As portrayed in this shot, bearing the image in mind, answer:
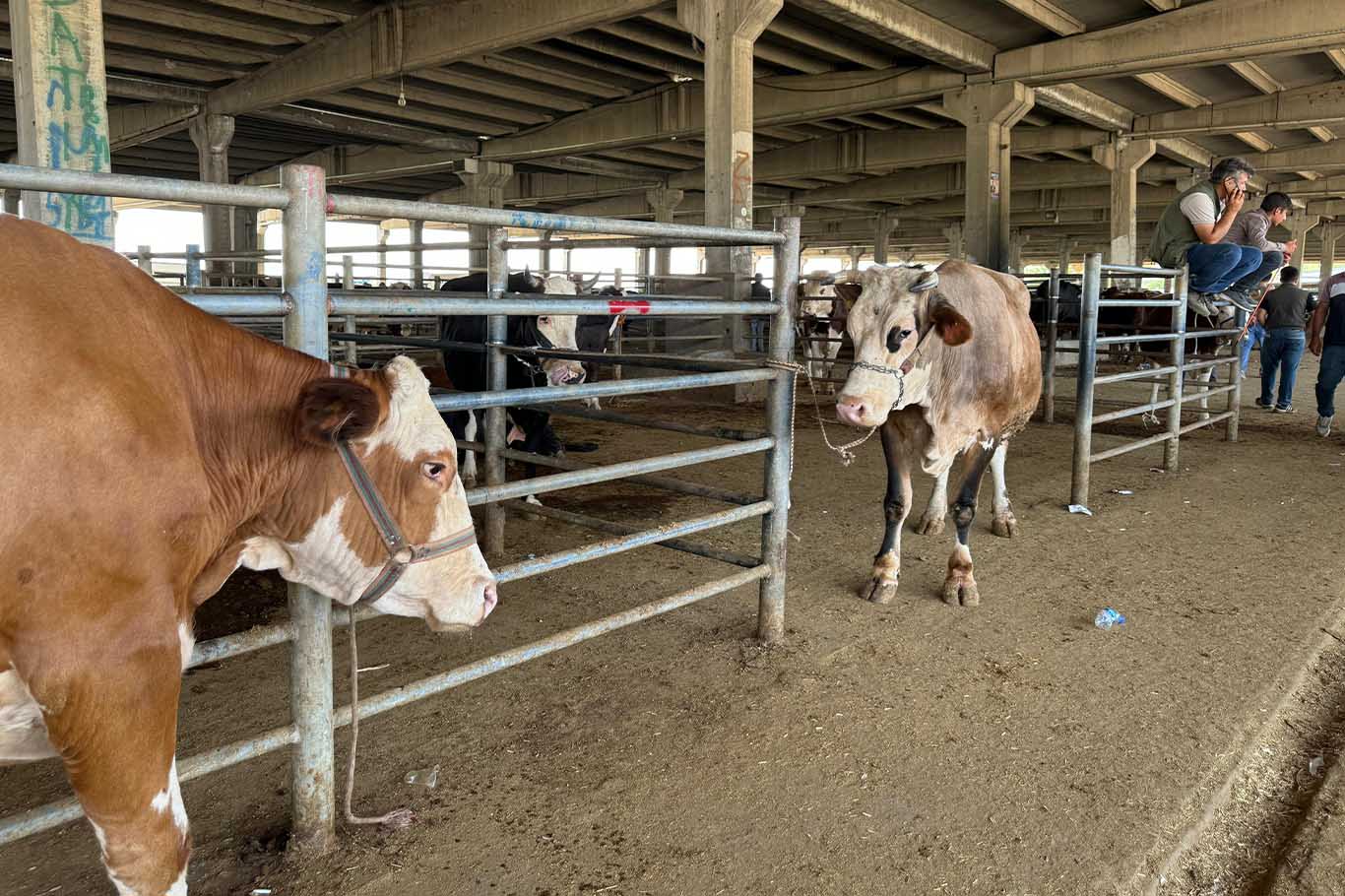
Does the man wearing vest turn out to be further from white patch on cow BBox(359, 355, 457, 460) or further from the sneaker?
white patch on cow BBox(359, 355, 457, 460)

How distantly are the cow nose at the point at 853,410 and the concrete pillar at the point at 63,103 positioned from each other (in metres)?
4.23

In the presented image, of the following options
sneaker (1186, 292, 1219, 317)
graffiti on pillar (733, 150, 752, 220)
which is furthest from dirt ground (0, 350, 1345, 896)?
graffiti on pillar (733, 150, 752, 220)

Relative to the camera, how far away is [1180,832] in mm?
2301

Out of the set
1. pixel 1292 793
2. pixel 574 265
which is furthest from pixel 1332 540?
pixel 574 265

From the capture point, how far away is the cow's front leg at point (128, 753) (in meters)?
1.37

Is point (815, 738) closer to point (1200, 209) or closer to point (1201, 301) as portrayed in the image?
point (1200, 209)

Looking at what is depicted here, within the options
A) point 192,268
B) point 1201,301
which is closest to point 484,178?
point 192,268

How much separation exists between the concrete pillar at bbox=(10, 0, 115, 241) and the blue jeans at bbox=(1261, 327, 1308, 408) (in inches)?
431

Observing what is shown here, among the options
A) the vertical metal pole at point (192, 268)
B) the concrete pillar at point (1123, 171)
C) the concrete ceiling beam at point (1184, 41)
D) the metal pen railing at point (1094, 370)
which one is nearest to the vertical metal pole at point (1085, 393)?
the metal pen railing at point (1094, 370)

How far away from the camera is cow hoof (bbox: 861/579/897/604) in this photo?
406cm

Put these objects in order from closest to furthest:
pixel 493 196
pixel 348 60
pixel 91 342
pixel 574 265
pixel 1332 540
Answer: pixel 91 342, pixel 1332 540, pixel 348 60, pixel 493 196, pixel 574 265

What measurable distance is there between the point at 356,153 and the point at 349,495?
67.9 feet

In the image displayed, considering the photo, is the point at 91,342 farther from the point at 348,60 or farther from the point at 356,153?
the point at 356,153

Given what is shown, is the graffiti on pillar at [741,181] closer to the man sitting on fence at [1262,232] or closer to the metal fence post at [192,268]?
the man sitting on fence at [1262,232]
